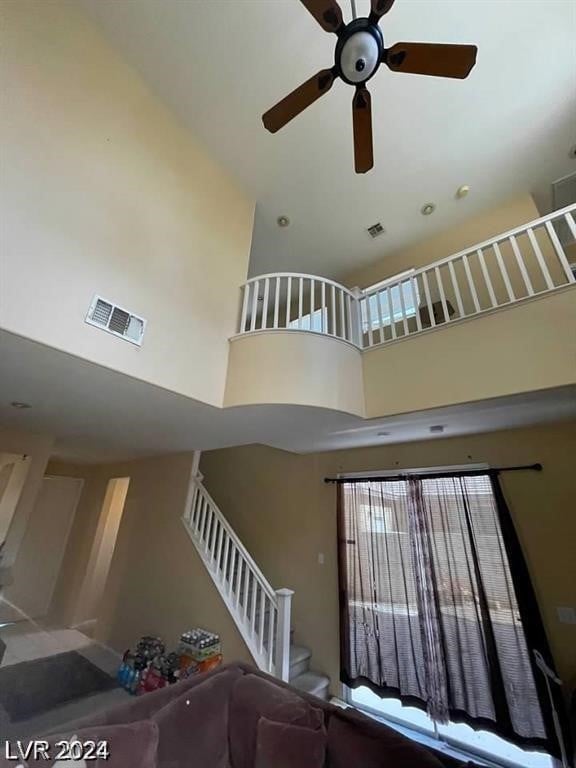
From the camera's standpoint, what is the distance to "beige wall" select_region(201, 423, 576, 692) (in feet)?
9.40

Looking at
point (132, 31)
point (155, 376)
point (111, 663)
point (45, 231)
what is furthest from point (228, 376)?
point (111, 663)

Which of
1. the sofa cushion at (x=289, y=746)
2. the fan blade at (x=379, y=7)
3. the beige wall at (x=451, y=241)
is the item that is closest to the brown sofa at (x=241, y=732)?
the sofa cushion at (x=289, y=746)

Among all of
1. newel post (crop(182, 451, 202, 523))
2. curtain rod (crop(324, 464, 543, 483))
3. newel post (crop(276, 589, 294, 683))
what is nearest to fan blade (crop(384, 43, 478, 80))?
curtain rod (crop(324, 464, 543, 483))

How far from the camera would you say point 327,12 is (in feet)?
5.08

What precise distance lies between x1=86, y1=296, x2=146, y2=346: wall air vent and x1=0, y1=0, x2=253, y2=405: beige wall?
0.05 metres

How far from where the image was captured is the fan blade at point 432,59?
5.09ft

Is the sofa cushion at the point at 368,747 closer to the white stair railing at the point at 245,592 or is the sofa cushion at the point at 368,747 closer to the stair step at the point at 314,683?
the white stair railing at the point at 245,592

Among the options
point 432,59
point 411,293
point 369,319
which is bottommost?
point 369,319

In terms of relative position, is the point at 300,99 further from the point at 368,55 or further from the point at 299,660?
the point at 299,660

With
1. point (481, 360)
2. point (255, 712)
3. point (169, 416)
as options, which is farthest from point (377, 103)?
point (255, 712)

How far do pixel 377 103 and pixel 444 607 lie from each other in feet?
16.0

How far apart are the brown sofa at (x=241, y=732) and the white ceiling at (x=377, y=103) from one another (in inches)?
179

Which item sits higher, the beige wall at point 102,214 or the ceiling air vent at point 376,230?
the ceiling air vent at point 376,230

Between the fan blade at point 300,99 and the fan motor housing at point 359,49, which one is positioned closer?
the fan motor housing at point 359,49
